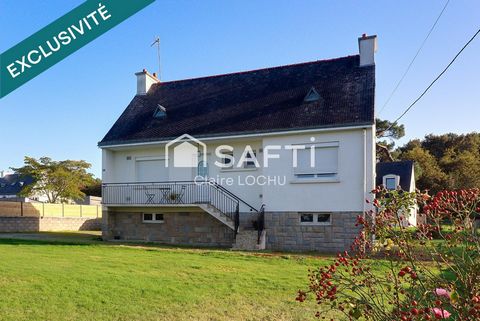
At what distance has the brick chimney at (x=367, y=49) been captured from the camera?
16641mm

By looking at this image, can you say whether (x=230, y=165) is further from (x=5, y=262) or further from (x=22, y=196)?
(x=22, y=196)

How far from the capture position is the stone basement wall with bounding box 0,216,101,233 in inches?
882

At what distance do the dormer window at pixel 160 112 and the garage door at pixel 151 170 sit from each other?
2.32 m

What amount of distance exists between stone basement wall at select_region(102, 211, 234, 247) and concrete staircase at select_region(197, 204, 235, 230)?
775 mm

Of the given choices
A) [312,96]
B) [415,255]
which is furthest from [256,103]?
[415,255]

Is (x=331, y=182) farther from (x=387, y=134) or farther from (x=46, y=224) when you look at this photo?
(x=387, y=134)

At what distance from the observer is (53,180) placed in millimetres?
38562

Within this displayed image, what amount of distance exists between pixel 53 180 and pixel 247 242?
30.6 metres

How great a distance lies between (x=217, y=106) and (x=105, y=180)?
6515 millimetres

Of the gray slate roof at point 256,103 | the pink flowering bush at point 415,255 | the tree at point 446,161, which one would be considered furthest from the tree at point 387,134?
the pink flowering bush at point 415,255

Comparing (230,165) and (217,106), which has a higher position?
(217,106)

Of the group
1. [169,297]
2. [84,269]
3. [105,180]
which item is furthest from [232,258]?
[105,180]

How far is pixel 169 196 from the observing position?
653 inches

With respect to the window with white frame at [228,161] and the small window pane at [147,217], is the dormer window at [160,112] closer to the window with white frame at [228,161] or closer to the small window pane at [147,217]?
the window with white frame at [228,161]
